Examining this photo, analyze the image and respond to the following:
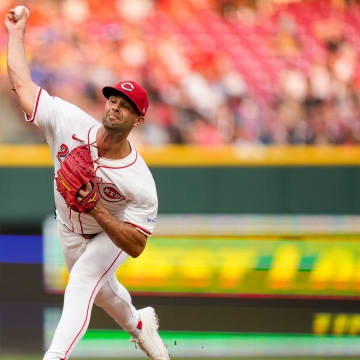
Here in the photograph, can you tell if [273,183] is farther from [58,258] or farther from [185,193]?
[58,258]

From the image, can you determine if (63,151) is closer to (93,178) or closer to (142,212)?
(93,178)

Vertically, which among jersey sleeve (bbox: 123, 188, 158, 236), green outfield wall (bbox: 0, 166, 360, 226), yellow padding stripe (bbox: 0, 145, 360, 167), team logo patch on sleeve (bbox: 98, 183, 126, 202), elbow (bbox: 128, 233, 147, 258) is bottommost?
green outfield wall (bbox: 0, 166, 360, 226)

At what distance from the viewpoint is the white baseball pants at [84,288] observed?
3396 mm

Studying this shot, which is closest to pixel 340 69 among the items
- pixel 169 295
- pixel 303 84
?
pixel 303 84

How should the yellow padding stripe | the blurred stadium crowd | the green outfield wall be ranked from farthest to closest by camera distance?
the blurred stadium crowd < the yellow padding stripe < the green outfield wall

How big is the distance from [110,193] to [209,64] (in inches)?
207

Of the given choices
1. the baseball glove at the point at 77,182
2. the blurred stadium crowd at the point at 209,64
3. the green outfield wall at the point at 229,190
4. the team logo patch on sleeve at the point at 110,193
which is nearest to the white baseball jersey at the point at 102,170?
the team logo patch on sleeve at the point at 110,193

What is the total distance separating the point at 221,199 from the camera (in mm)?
6949

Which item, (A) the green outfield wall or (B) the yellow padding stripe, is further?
(B) the yellow padding stripe

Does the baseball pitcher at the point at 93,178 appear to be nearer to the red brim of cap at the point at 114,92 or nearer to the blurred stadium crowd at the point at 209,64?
the red brim of cap at the point at 114,92

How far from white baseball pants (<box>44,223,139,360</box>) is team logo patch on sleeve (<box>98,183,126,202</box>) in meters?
0.26

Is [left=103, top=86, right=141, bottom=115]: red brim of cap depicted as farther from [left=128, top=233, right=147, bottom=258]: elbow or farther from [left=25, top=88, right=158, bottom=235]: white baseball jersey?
[left=128, top=233, right=147, bottom=258]: elbow

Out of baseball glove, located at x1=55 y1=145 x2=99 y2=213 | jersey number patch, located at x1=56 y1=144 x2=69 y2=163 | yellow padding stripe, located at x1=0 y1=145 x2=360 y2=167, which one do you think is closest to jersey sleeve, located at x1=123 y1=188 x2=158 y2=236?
baseball glove, located at x1=55 y1=145 x2=99 y2=213

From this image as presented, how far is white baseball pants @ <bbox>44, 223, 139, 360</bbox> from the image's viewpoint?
3.40 meters
